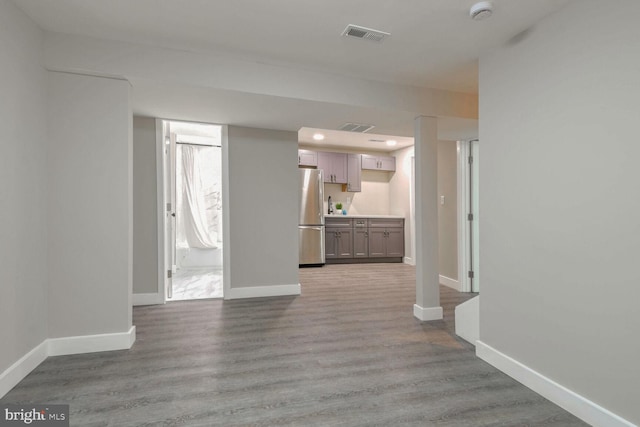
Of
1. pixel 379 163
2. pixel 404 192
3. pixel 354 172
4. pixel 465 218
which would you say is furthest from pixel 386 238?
pixel 465 218

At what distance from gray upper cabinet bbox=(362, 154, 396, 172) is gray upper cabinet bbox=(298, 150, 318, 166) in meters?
1.10

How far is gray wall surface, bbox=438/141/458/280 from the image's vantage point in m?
4.39

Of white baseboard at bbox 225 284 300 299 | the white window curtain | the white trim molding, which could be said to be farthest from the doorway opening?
the white trim molding

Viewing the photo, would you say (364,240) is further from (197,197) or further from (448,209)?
(197,197)

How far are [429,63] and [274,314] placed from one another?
8.91 feet

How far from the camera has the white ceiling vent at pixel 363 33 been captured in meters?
2.13

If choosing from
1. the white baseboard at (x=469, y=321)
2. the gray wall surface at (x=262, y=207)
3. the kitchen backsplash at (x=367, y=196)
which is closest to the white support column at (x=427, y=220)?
the white baseboard at (x=469, y=321)

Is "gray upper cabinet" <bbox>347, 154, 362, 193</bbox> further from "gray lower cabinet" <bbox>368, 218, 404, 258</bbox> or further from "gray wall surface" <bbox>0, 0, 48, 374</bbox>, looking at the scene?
"gray wall surface" <bbox>0, 0, 48, 374</bbox>

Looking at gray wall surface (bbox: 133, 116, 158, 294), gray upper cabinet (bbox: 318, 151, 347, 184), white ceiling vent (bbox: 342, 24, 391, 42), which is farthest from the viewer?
gray upper cabinet (bbox: 318, 151, 347, 184)

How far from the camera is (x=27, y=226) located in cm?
204

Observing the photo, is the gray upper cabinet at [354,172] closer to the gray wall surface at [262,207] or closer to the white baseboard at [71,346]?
the gray wall surface at [262,207]

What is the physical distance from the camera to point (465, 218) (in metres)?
4.25

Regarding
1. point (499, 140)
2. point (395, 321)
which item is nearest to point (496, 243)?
point (499, 140)

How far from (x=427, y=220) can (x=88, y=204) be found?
9.31 ft
